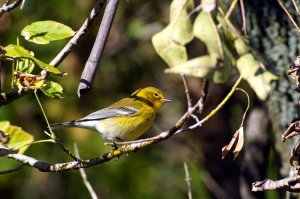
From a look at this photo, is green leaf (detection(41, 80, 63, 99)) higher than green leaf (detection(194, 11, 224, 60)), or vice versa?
green leaf (detection(194, 11, 224, 60))

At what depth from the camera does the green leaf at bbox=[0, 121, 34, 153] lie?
2.11m

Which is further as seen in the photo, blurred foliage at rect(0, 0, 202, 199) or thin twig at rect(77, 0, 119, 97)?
blurred foliage at rect(0, 0, 202, 199)

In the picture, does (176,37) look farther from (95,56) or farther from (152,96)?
(152,96)

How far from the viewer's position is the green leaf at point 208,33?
1.97 m

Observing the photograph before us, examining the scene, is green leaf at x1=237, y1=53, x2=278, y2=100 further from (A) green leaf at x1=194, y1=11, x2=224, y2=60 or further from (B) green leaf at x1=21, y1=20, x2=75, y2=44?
(B) green leaf at x1=21, y1=20, x2=75, y2=44

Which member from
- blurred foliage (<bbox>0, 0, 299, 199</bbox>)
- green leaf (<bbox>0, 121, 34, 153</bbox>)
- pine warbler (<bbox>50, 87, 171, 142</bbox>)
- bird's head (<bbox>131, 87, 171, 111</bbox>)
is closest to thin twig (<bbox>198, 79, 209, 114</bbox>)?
green leaf (<bbox>0, 121, 34, 153</bbox>)

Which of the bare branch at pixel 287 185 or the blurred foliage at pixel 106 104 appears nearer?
the bare branch at pixel 287 185

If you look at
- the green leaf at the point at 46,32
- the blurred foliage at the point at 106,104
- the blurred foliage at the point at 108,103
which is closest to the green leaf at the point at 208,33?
the green leaf at the point at 46,32

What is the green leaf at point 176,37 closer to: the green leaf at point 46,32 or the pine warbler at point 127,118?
the green leaf at point 46,32

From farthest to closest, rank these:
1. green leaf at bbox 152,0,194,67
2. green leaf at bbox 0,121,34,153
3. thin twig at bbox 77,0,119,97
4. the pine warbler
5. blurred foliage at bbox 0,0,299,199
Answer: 1. blurred foliage at bbox 0,0,299,199
2. the pine warbler
3. green leaf at bbox 0,121,34,153
4. green leaf at bbox 152,0,194,67
5. thin twig at bbox 77,0,119,97

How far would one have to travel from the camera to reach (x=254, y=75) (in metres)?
2.03

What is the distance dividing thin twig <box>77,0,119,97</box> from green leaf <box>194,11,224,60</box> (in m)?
0.28

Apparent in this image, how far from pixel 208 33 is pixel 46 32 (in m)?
0.50

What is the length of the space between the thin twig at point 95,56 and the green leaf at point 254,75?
0.44 metres
